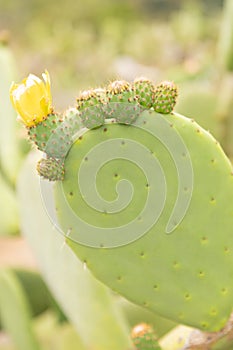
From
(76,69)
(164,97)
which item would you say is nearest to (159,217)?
(164,97)

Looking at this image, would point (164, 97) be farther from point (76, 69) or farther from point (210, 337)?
point (76, 69)

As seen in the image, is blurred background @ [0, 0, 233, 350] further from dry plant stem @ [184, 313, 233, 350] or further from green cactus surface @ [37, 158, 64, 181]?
dry plant stem @ [184, 313, 233, 350]

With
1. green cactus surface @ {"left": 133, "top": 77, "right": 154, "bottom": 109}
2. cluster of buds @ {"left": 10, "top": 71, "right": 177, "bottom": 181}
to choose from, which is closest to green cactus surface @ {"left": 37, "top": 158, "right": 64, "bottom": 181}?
cluster of buds @ {"left": 10, "top": 71, "right": 177, "bottom": 181}

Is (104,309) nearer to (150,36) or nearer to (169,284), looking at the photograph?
(169,284)

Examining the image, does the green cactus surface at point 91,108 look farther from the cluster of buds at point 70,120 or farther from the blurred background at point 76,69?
the blurred background at point 76,69

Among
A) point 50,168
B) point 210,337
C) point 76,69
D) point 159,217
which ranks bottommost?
point 210,337
